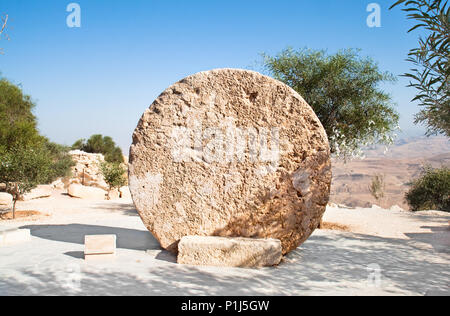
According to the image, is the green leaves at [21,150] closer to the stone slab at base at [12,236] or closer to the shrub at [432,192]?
the stone slab at base at [12,236]

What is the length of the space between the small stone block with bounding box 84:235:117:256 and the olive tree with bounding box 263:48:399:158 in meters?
7.41

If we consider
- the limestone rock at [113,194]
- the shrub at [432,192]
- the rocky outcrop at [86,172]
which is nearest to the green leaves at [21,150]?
the rocky outcrop at [86,172]

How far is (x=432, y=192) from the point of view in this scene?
1819 centimetres

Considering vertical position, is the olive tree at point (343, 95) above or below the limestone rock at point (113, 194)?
above

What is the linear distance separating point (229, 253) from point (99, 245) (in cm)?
214

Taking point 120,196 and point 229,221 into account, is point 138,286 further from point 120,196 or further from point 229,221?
point 120,196

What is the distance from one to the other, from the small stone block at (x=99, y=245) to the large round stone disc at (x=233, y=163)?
67 cm

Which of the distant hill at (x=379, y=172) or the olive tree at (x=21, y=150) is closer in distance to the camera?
the olive tree at (x=21, y=150)

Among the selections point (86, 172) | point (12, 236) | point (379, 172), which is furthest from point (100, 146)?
point (379, 172)

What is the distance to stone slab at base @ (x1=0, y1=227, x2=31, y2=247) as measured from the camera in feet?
20.2

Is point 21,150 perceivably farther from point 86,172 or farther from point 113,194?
point 86,172

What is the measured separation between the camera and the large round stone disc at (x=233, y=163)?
214 inches

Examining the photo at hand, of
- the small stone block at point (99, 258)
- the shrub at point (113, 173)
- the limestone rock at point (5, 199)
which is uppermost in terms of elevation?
the shrub at point (113, 173)

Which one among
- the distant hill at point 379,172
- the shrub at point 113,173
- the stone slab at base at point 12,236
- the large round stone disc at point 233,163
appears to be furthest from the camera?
the distant hill at point 379,172
